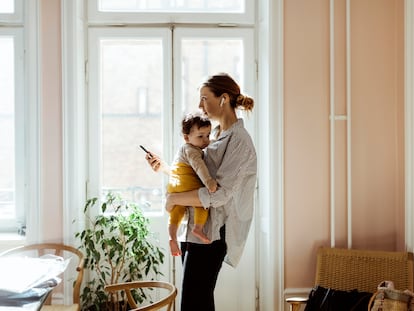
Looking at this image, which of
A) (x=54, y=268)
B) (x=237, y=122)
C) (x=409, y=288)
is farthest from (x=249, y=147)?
(x=409, y=288)

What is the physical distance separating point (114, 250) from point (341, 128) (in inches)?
56.8

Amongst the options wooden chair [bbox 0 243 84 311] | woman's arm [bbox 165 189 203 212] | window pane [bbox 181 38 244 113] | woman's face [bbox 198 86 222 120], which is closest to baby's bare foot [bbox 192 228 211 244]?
woman's arm [bbox 165 189 203 212]

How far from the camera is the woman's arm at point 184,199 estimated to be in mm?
2201

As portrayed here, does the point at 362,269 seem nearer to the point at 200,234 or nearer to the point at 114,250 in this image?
the point at 200,234

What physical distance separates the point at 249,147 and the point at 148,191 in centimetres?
117

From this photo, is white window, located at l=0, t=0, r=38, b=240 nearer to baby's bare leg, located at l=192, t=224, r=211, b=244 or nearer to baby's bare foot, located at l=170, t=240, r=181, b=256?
baby's bare foot, located at l=170, t=240, r=181, b=256

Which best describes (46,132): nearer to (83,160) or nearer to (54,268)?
(83,160)

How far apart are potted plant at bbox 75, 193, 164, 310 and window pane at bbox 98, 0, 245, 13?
3.76 feet

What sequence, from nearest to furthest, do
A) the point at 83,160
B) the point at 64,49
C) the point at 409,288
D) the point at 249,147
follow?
the point at 249,147 < the point at 409,288 < the point at 64,49 < the point at 83,160

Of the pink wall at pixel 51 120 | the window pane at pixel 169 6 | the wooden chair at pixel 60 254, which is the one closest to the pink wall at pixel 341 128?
the window pane at pixel 169 6

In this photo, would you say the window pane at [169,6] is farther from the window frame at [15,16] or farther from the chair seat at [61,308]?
the chair seat at [61,308]

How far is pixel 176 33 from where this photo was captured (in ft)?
10.3

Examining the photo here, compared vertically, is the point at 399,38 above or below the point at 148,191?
above

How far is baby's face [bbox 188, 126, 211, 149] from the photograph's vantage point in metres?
2.30
